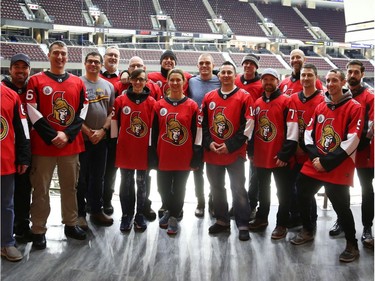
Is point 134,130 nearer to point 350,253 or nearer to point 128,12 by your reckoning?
point 350,253

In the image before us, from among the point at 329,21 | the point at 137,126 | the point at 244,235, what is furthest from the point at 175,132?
the point at 329,21

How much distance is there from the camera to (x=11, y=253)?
2.38 m

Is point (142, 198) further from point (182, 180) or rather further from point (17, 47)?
point (17, 47)

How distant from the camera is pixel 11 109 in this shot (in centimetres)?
224

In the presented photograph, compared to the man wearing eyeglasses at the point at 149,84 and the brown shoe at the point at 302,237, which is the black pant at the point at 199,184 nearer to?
the man wearing eyeglasses at the point at 149,84

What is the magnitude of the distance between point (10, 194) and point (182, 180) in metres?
1.18

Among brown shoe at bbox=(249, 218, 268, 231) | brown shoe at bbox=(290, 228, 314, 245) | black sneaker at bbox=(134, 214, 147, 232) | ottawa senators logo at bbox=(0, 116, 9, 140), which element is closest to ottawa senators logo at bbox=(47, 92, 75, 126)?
ottawa senators logo at bbox=(0, 116, 9, 140)

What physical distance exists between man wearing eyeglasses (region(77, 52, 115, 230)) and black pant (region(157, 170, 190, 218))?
49 cm

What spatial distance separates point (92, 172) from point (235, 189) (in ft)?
3.66

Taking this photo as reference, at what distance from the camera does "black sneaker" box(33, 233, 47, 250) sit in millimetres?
2549

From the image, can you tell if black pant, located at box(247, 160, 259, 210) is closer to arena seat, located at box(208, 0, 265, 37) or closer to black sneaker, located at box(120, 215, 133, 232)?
black sneaker, located at box(120, 215, 133, 232)

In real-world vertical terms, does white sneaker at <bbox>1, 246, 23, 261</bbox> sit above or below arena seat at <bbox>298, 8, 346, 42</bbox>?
below

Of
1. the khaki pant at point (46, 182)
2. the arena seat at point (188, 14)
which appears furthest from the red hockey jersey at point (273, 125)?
the arena seat at point (188, 14)

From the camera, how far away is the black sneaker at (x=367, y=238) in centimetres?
263
